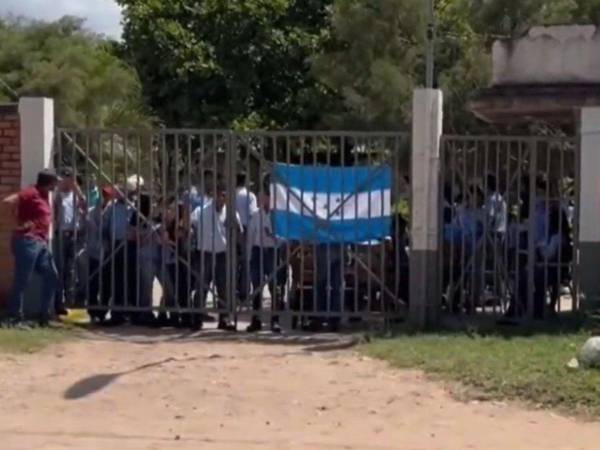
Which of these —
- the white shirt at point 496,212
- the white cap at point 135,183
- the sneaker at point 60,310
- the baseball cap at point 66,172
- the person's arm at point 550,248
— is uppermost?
the baseball cap at point 66,172

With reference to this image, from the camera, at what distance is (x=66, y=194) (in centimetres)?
1505

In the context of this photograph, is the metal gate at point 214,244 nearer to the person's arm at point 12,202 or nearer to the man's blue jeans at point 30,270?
the person's arm at point 12,202

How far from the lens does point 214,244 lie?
1477 centimetres

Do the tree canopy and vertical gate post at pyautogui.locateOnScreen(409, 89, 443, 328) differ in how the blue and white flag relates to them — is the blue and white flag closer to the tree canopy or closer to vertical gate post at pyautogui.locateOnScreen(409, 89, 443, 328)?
vertical gate post at pyautogui.locateOnScreen(409, 89, 443, 328)

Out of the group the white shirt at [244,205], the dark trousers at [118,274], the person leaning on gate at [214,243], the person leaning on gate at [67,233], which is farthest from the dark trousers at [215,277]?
the person leaning on gate at [67,233]

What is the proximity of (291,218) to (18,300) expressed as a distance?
284cm

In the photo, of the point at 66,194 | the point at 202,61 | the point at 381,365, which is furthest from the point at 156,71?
the point at 381,365

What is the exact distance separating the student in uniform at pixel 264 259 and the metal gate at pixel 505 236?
5.52 ft

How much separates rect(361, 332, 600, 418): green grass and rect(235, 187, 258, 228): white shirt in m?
2.11

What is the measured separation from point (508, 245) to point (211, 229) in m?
2.99

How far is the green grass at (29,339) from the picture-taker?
13219 mm

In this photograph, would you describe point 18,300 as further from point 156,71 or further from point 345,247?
point 156,71

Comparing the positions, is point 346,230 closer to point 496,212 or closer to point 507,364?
point 496,212

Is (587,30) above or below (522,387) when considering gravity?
above
